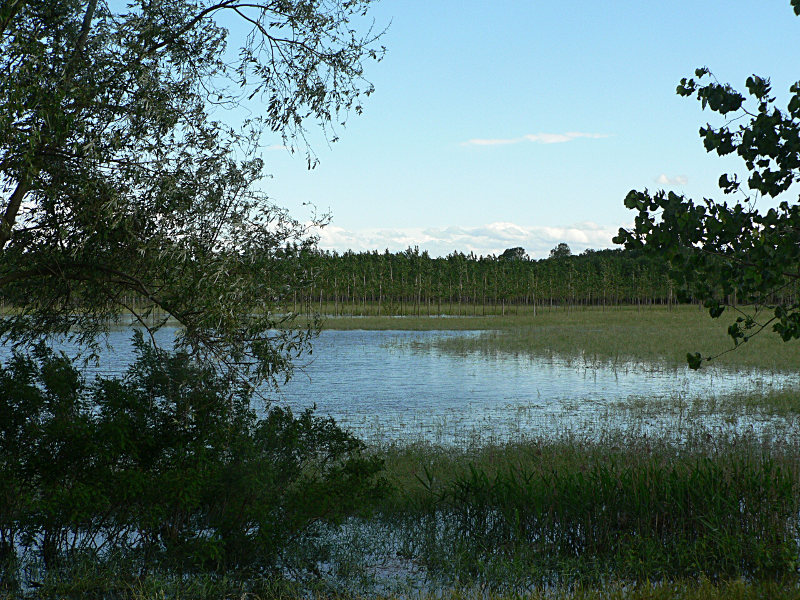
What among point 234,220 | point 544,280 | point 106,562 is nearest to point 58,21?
point 234,220

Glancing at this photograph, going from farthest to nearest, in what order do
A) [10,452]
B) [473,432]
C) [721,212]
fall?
[473,432]
[10,452]
[721,212]

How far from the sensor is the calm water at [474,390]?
20391mm

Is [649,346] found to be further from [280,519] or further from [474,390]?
[280,519]

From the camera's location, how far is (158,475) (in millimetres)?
9141

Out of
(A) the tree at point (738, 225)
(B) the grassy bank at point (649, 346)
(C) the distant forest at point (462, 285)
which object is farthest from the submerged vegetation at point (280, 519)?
(C) the distant forest at point (462, 285)

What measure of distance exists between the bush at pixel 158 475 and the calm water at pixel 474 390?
18.1ft

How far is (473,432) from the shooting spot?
19.0 m

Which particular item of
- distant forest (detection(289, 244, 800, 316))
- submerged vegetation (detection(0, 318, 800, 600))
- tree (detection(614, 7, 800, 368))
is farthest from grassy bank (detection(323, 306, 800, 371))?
distant forest (detection(289, 244, 800, 316))

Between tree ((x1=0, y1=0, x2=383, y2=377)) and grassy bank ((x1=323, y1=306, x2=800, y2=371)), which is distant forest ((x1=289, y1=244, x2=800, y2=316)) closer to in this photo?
grassy bank ((x1=323, y1=306, x2=800, y2=371))

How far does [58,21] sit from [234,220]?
3927 mm

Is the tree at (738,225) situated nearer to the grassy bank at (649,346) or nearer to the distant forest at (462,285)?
the grassy bank at (649,346)

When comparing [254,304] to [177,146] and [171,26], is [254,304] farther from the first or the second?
[171,26]

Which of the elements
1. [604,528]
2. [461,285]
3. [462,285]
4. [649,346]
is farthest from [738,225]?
[462,285]

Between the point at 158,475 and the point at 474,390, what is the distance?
19.8m
